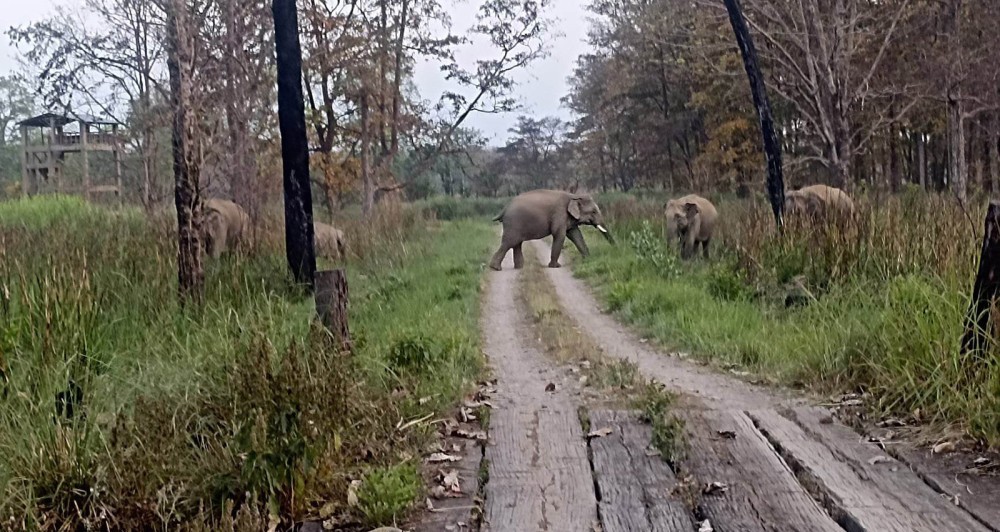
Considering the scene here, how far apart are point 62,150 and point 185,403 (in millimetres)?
28145

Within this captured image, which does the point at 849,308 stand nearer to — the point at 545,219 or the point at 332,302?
the point at 332,302

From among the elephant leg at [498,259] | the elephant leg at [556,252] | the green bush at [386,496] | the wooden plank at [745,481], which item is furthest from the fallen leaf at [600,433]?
the elephant leg at [556,252]

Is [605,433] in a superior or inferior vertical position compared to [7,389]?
inferior

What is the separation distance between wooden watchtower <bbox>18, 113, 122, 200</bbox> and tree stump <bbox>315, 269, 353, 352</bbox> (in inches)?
723

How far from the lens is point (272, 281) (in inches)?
363

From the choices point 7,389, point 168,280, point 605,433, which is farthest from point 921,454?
point 168,280

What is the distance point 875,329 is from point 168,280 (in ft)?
17.8

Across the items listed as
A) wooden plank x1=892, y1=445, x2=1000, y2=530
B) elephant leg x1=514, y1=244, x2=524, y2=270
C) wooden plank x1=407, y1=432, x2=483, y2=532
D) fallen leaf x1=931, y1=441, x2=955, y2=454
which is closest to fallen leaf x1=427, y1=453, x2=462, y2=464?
wooden plank x1=407, y1=432, x2=483, y2=532

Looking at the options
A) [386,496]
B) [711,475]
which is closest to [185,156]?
[386,496]

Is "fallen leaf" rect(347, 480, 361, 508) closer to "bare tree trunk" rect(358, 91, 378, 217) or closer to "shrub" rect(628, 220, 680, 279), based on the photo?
"shrub" rect(628, 220, 680, 279)

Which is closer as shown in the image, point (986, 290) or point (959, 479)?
point (959, 479)

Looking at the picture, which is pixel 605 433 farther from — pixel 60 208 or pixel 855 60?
pixel 855 60

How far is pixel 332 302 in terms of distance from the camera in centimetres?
581

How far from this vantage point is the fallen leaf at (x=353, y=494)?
4164mm
